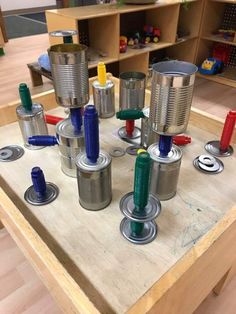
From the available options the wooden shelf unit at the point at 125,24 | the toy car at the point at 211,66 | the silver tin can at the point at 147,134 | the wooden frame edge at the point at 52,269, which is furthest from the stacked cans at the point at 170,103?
the toy car at the point at 211,66

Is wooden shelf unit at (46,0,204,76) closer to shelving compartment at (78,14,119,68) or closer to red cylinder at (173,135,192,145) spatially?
shelving compartment at (78,14,119,68)

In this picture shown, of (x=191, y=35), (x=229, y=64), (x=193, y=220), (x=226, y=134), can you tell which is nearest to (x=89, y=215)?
(x=193, y=220)

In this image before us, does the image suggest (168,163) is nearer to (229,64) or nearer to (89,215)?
(89,215)

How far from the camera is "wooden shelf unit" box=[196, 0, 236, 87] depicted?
205cm

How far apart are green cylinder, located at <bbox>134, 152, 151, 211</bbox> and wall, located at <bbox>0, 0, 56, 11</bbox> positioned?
4.98 m

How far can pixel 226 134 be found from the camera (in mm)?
606

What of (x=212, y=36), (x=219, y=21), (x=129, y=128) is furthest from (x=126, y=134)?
(x=219, y=21)

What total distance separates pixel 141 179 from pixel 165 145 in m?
0.12

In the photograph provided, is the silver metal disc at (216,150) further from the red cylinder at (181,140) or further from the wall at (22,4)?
the wall at (22,4)

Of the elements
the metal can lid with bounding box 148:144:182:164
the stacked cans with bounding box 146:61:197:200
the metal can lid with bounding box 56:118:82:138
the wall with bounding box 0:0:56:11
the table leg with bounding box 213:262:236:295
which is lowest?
the table leg with bounding box 213:262:236:295

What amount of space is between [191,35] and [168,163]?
202 centimetres

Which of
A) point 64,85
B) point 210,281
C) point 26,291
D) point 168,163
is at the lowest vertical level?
point 26,291

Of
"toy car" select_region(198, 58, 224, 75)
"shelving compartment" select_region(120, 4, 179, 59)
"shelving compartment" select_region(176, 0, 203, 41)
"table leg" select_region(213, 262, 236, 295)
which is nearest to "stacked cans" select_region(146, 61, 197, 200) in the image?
"table leg" select_region(213, 262, 236, 295)

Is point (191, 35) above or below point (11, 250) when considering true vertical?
above
